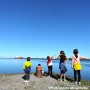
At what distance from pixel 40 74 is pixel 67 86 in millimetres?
4828

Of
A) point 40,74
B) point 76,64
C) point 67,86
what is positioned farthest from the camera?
point 40,74

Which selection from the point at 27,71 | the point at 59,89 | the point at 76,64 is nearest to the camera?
the point at 59,89

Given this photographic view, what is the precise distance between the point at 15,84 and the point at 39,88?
211 cm

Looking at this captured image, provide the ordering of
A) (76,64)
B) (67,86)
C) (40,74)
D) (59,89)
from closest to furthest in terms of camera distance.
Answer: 1. (59,89)
2. (67,86)
3. (76,64)
4. (40,74)

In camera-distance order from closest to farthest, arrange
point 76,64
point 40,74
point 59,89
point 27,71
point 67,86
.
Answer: point 59,89 < point 67,86 < point 76,64 < point 27,71 < point 40,74

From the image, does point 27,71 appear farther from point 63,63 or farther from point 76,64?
point 76,64

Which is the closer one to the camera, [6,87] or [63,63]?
[6,87]

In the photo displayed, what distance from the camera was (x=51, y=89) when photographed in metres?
13.8

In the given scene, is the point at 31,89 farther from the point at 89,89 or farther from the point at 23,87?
the point at 89,89

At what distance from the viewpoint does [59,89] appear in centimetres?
1372

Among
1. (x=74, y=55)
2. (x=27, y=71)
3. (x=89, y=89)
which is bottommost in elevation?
(x=89, y=89)

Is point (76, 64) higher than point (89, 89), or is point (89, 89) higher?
point (76, 64)

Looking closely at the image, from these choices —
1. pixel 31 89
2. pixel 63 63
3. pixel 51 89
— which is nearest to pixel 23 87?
pixel 31 89

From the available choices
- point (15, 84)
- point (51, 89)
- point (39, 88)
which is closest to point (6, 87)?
point (15, 84)
